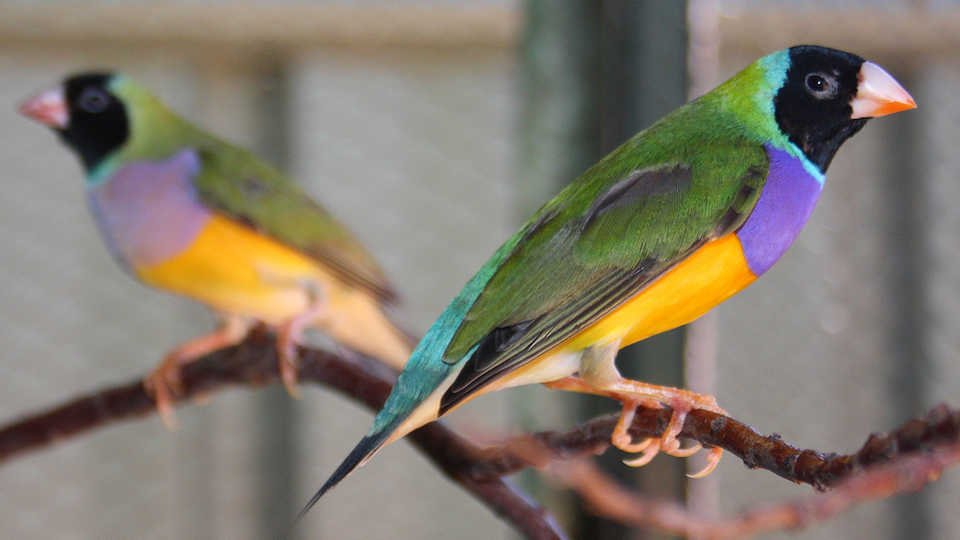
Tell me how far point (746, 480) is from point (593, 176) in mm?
1503

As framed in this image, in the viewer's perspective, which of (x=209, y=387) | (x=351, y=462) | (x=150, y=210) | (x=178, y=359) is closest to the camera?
(x=351, y=462)

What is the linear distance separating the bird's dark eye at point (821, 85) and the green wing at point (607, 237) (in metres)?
0.04

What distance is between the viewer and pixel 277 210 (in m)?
1.30

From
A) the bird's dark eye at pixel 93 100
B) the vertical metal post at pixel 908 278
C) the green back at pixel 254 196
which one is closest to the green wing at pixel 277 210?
the green back at pixel 254 196

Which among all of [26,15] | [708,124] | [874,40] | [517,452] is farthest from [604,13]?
[26,15]

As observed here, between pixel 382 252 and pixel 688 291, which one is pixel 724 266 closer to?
pixel 688 291

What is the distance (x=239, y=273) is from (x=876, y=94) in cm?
84

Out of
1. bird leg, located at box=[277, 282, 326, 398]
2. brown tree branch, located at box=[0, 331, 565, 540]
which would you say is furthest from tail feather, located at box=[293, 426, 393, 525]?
bird leg, located at box=[277, 282, 326, 398]

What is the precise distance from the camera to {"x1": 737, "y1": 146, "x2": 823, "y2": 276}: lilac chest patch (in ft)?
1.86

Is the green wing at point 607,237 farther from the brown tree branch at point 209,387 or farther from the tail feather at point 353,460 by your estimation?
the brown tree branch at point 209,387

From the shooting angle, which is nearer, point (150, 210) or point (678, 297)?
point (678, 297)

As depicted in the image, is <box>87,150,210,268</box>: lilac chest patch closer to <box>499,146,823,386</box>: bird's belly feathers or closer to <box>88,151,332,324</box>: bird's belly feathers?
<box>88,151,332,324</box>: bird's belly feathers

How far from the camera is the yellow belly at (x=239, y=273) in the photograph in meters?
1.22

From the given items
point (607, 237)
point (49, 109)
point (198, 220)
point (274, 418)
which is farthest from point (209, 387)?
point (274, 418)
